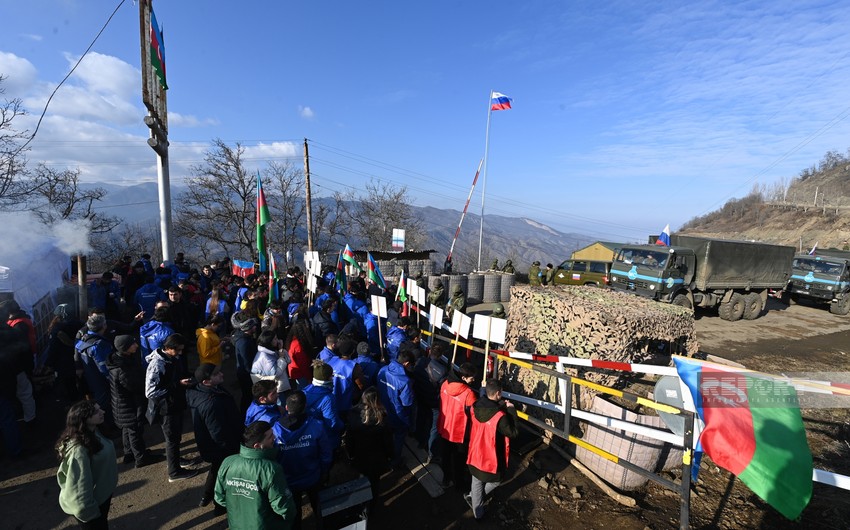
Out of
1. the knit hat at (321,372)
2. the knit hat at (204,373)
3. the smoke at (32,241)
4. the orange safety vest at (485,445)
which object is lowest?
the orange safety vest at (485,445)

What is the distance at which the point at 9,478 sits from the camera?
14.8 feet

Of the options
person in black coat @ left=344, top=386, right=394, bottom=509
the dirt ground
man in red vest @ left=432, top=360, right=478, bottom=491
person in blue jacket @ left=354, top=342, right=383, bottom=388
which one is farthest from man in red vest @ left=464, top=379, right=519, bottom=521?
person in blue jacket @ left=354, top=342, right=383, bottom=388

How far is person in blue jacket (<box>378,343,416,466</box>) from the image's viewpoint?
4633 mm

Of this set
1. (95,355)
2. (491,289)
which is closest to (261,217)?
(95,355)

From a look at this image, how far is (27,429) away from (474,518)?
20.6ft

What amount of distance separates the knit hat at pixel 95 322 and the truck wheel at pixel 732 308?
17916 mm

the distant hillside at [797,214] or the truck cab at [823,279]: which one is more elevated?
the distant hillside at [797,214]

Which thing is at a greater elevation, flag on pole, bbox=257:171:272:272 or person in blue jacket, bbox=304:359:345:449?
flag on pole, bbox=257:171:272:272

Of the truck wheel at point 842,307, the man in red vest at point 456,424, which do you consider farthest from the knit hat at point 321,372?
the truck wheel at point 842,307

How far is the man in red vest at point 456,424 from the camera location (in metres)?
4.22

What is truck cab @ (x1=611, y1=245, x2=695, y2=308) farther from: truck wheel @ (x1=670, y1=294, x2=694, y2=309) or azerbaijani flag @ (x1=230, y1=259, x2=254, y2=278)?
azerbaijani flag @ (x1=230, y1=259, x2=254, y2=278)

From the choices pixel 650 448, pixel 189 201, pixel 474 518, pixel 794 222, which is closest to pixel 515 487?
pixel 474 518

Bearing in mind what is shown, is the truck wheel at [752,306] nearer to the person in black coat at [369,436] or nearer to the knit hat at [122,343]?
the person in black coat at [369,436]

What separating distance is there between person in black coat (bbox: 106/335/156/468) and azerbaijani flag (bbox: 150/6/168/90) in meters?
10.1
